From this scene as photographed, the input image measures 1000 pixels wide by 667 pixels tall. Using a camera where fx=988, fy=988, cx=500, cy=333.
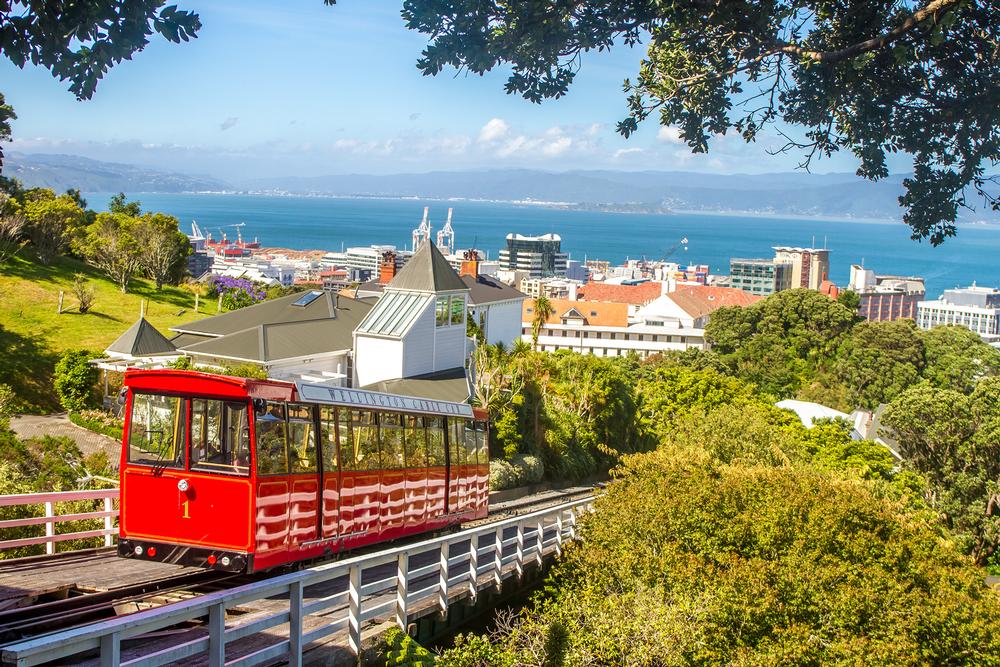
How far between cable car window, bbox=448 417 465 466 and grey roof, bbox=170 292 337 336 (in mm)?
23517

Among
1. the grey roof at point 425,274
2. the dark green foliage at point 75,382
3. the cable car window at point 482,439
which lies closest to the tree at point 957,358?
the grey roof at point 425,274

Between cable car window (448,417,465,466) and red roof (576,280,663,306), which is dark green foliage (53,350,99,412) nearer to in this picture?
cable car window (448,417,465,466)

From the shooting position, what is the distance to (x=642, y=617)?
40.6ft

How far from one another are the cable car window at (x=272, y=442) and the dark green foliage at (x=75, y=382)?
28.0m

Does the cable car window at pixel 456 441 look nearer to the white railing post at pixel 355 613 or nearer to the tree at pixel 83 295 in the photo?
the white railing post at pixel 355 613

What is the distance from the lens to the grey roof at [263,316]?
4188cm

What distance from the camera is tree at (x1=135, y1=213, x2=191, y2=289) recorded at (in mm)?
67938

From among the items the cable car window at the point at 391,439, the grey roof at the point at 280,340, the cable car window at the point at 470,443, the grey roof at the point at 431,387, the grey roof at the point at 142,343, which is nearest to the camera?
the cable car window at the point at 391,439

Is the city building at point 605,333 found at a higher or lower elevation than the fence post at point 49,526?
lower

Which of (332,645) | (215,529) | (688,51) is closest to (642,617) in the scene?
(332,645)

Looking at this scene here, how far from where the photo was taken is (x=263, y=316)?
42.8 meters

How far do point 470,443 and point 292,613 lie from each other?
1014 centimetres

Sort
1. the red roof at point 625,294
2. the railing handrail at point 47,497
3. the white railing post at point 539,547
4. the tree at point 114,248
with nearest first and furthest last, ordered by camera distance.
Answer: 1. the railing handrail at point 47,497
2. the white railing post at point 539,547
3. the tree at point 114,248
4. the red roof at point 625,294

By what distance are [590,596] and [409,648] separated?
11.4 ft
